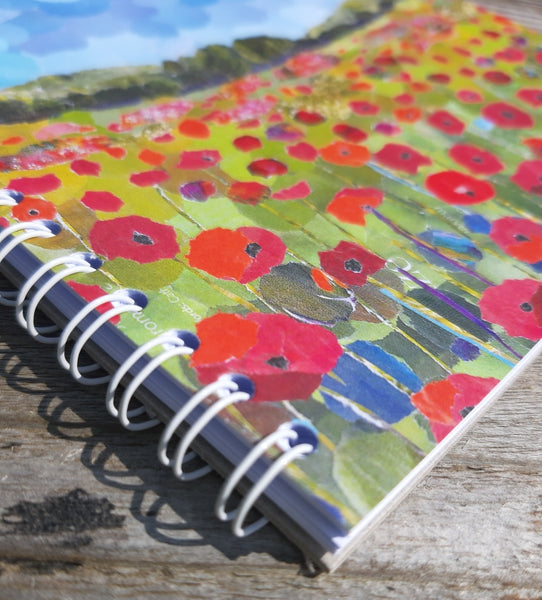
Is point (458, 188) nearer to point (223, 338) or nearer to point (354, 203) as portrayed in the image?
point (354, 203)

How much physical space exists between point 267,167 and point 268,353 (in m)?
0.29

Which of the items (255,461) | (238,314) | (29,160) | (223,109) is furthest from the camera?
(223,109)

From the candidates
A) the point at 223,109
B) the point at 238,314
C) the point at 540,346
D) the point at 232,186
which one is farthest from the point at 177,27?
the point at 540,346

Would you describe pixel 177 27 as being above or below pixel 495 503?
above

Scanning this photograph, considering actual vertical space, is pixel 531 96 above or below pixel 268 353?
above

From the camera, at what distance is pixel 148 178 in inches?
27.0

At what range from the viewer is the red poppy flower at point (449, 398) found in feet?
1.63

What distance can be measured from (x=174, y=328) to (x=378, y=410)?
176 millimetres

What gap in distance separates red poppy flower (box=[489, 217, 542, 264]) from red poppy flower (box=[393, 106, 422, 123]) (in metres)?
0.22

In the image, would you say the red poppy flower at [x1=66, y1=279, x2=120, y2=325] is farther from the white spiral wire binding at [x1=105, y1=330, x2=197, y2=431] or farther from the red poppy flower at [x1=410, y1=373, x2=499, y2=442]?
the red poppy flower at [x1=410, y1=373, x2=499, y2=442]

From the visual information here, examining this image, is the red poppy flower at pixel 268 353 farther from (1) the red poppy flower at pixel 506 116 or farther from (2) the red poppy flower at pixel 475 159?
(1) the red poppy flower at pixel 506 116

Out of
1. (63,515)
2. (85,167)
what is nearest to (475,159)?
(85,167)

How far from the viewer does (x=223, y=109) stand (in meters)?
0.82

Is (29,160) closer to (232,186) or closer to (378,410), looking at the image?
(232,186)
